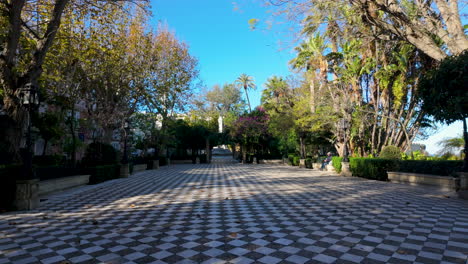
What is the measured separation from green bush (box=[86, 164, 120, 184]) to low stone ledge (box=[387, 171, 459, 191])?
1487 cm

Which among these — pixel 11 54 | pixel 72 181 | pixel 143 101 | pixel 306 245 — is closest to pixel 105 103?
pixel 143 101

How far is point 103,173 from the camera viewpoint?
561 inches

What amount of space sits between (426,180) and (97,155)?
16283 mm

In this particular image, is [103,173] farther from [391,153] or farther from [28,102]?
[391,153]

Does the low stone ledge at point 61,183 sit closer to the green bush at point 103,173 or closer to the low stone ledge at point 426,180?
the green bush at point 103,173

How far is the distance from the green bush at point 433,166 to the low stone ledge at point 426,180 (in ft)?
1.06

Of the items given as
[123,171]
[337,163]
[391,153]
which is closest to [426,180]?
[391,153]

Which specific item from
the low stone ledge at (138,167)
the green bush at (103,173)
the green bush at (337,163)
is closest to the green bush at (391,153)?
the green bush at (337,163)

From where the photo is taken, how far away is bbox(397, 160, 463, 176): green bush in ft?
35.2

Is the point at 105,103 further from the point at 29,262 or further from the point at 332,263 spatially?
the point at 332,263

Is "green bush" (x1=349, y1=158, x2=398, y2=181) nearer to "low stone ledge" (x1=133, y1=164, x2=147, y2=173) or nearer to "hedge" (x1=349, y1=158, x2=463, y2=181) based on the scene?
"hedge" (x1=349, y1=158, x2=463, y2=181)

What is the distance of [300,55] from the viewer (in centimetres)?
2311

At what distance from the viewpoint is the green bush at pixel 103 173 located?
13.3 metres

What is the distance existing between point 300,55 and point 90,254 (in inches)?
875
